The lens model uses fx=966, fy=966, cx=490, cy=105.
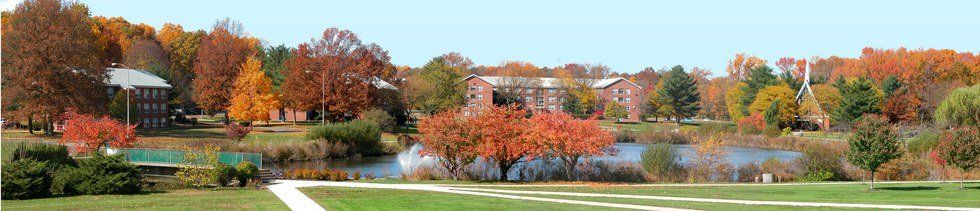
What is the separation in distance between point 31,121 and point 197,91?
26116 millimetres

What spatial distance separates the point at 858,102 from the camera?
91.8 metres

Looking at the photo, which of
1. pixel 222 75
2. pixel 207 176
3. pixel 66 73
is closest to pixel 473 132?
pixel 207 176

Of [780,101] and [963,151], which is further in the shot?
[780,101]

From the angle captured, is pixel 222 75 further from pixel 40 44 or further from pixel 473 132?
pixel 473 132

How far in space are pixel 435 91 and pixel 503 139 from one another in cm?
6117

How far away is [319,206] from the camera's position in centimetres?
2941

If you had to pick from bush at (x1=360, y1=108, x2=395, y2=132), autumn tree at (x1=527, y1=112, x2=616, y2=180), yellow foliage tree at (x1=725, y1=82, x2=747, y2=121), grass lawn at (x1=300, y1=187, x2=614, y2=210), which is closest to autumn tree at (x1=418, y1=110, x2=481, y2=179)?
autumn tree at (x1=527, y1=112, x2=616, y2=180)

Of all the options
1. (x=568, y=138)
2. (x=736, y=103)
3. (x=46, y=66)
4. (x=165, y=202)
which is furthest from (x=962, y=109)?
(x=46, y=66)

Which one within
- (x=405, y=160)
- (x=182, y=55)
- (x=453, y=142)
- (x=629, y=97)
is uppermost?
(x=182, y=55)

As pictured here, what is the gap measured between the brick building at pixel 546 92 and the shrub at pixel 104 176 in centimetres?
9385

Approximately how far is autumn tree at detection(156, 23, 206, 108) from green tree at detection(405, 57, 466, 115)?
26.4 metres

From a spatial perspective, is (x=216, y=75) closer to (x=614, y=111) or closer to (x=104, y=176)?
(x=614, y=111)

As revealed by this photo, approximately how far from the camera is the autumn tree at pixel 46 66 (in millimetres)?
68062

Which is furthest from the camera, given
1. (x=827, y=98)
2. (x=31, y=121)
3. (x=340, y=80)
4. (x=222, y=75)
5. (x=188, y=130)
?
(x=827, y=98)
